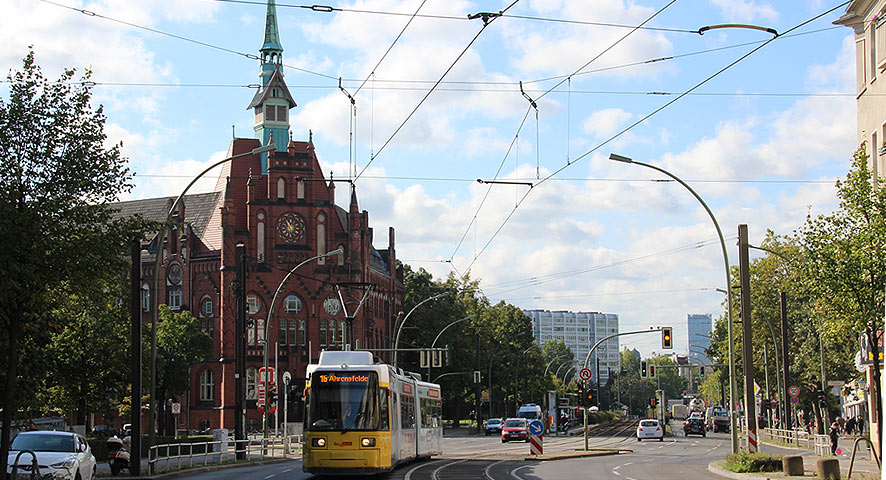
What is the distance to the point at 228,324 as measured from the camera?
82.0 metres

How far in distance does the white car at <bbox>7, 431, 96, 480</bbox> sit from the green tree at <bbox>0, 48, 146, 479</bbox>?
1.21 meters

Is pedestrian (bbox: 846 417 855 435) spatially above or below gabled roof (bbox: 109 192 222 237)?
below

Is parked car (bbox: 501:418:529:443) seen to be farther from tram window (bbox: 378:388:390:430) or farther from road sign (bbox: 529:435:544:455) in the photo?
tram window (bbox: 378:388:390:430)

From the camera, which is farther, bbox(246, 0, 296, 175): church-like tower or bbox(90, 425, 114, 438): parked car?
bbox(246, 0, 296, 175): church-like tower

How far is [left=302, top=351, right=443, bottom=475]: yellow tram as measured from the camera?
24.2 m

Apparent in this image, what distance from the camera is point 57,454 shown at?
21750mm

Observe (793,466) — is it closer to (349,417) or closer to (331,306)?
(349,417)

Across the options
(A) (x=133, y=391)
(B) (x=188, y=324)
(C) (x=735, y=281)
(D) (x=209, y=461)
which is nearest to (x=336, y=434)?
(A) (x=133, y=391)

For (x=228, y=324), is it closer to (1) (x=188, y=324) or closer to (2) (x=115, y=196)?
(1) (x=188, y=324)

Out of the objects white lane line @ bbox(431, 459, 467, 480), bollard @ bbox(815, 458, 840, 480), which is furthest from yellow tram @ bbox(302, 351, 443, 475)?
bollard @ bbox(815, 458, 840, 480)

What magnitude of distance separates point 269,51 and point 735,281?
42370 mm

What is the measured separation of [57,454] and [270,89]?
70673mm

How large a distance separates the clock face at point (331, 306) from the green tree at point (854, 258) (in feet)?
198

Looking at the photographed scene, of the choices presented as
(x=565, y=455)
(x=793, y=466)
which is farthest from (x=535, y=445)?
(x=793, y=466)
